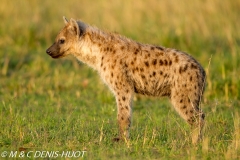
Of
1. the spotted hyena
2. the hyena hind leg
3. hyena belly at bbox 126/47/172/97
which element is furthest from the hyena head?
the hyena hind leg

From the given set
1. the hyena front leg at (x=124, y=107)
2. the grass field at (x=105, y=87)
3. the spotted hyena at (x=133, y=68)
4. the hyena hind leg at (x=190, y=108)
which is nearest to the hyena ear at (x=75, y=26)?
the spotted hyena at (x=133, y=68)

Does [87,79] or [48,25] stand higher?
[48,25]

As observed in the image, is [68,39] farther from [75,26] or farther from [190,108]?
[190,108]

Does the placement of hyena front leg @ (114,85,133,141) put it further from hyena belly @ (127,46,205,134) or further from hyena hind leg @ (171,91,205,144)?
hyena hind leg @ (171,91,205,144)

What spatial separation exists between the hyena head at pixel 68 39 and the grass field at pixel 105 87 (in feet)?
2.39

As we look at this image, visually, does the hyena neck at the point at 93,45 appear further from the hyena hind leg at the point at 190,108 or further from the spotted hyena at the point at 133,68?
the hyena hind leg at the point at 190,108

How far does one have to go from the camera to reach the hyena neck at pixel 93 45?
621 cm

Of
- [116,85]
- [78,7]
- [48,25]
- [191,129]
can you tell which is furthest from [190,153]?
[78,7]

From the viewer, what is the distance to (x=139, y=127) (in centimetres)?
634

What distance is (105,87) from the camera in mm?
8102

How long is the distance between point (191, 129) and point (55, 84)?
10.3 ft

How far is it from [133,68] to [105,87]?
2.11 m

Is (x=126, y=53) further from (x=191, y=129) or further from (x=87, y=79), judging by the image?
(x=87, y=79)

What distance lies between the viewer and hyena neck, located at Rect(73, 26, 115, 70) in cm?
621
